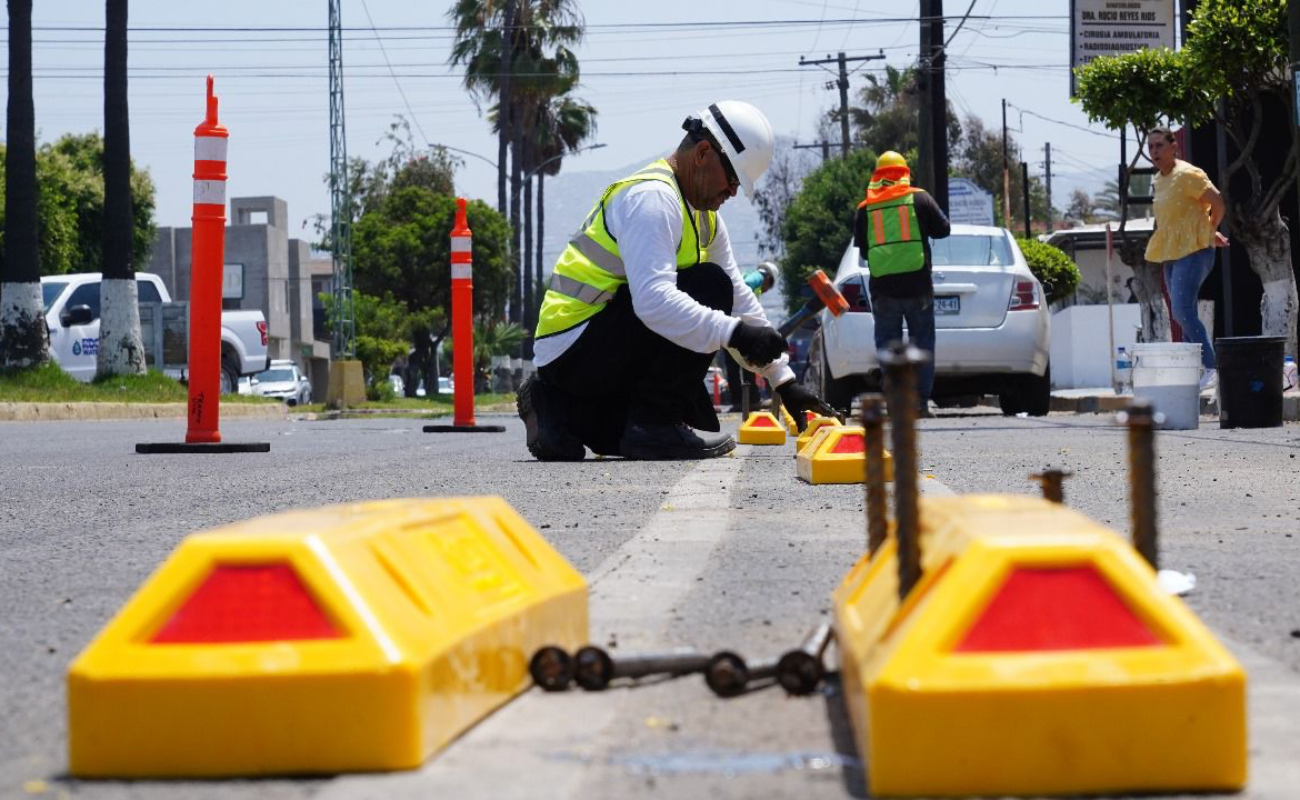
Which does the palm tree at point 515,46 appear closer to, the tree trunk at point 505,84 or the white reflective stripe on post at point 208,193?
the tree trunk at point 505,84

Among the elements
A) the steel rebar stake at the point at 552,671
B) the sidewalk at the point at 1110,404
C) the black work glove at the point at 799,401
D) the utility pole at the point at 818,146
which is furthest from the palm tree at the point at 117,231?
the utility pole at the point at 818,146

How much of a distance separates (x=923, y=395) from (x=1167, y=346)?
1.76 meters

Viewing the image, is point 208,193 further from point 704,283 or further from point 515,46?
point 515,46

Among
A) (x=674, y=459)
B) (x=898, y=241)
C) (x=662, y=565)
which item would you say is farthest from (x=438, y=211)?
(x=662, y=565)

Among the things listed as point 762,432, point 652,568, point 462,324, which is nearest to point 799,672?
point 652,568

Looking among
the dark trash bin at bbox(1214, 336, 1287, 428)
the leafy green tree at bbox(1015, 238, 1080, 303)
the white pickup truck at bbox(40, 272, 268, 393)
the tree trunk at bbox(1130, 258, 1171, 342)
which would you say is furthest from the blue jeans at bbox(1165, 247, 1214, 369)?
the leafy green tree at bbox(1015, 238, 1080, 303)

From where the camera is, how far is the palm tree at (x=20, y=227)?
21594 millimetres

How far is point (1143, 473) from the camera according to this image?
2.24m

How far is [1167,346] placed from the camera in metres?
10.8

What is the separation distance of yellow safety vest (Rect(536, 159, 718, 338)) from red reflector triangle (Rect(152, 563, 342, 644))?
4821 mm

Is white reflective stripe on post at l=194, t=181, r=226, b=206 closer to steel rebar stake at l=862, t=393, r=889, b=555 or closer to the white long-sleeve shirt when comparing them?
the white long-sleeve shirt

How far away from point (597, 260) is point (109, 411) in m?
14.4

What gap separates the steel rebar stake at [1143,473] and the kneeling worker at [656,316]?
13.8ft

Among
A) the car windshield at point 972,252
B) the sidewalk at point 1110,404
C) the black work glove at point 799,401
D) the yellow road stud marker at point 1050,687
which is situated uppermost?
the car windshield at point 972,252
